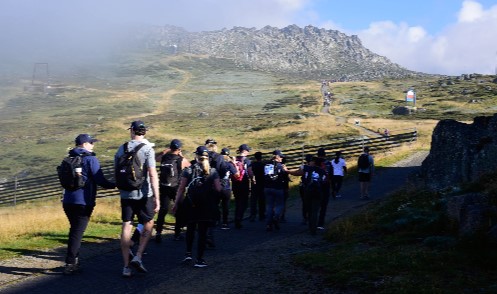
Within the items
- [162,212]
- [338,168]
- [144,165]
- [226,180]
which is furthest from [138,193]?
[338,168]

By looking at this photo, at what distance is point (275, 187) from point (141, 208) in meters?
5.25

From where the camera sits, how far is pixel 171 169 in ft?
33.6

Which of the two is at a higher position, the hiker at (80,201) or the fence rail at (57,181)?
the hiker at (80,201)

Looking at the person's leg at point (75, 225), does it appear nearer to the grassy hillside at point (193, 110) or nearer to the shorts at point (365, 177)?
the shorts at point (365, 177)

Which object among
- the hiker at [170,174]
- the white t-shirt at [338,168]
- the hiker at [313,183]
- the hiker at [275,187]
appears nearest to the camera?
the hiker at [170,174]

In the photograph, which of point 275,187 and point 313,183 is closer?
point 313,183

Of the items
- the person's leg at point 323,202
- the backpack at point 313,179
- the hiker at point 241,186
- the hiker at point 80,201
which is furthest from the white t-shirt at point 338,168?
the hiker at point 80,201

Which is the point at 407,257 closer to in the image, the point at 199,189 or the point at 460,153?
the point at 199,189

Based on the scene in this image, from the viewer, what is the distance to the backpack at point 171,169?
400 inches

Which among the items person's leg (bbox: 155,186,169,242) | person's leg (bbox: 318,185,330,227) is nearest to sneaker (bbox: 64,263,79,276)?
person's leg (bbox: 155,186,169,242)

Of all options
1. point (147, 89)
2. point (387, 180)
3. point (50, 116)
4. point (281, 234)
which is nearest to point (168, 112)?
point (50, 116)

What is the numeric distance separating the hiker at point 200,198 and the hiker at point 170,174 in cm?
147

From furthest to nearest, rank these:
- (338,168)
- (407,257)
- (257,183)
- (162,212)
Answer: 1. (338,168)
2. (257,183)
3. (162,212)
4. (407,257)

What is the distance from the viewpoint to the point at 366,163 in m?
17.4
